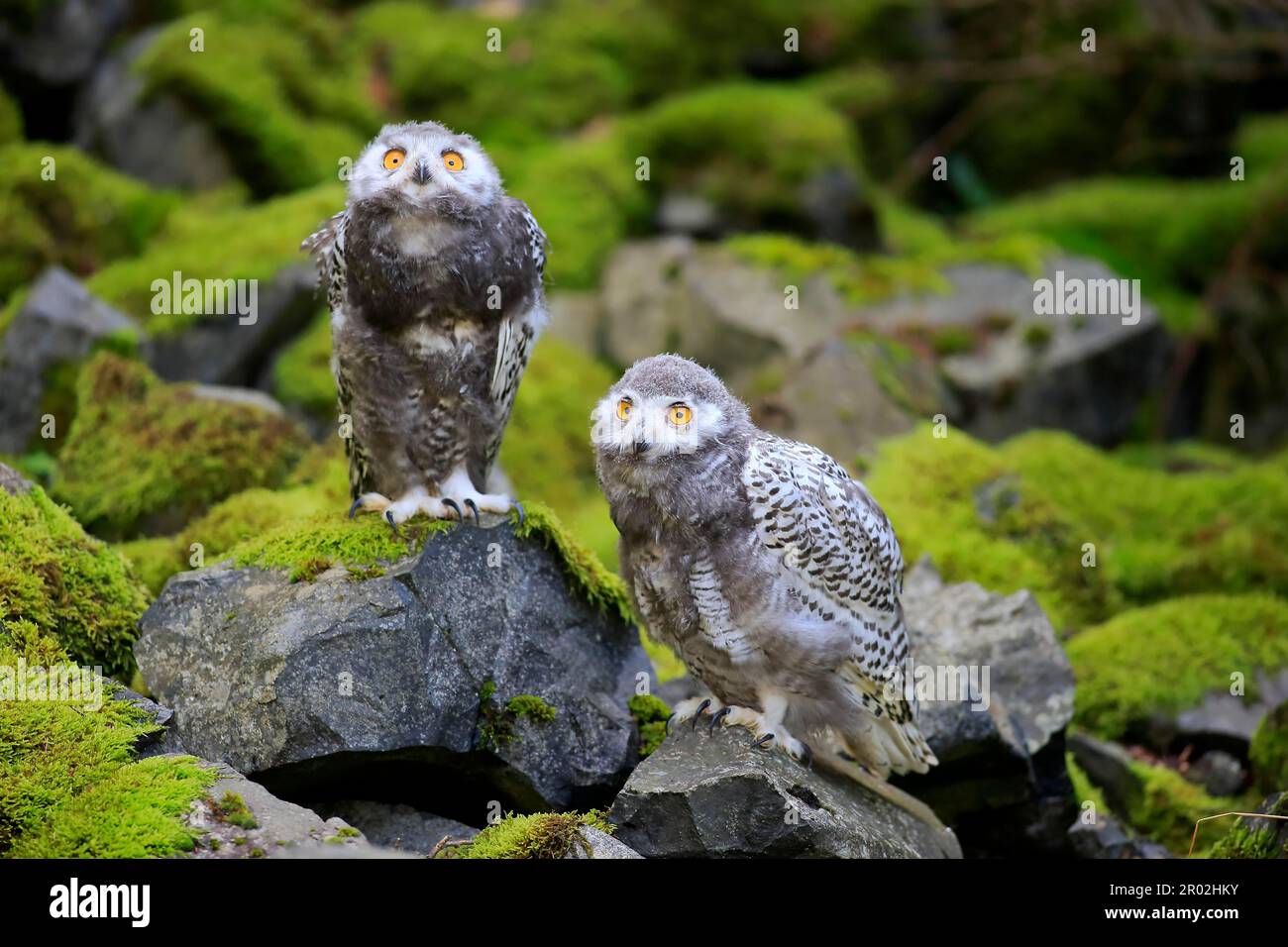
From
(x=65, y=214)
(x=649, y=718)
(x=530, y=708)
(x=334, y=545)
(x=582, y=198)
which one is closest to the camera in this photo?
(x=530, y=708)

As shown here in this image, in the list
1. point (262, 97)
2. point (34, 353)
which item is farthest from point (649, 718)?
Result: point (262, 97)

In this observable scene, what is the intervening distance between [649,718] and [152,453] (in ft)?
12.9

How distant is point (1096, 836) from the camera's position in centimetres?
725

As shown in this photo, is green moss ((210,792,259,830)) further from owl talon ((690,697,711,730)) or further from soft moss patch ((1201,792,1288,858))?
soft moss patch ((1201,792,1288,858))

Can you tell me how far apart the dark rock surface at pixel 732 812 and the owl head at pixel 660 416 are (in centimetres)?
129

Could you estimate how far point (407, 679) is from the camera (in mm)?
5805

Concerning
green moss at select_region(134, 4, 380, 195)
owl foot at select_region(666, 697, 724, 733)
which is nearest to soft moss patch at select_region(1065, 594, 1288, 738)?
owl foot at select_region(666, 697, 724, 733)

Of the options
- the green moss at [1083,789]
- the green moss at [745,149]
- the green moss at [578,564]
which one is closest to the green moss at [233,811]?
the green moss at [578,564]

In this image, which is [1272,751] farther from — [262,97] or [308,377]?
[262,97]

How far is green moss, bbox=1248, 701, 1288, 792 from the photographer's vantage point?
7484 millimetres

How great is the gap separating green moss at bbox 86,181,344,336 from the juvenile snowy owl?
549cm

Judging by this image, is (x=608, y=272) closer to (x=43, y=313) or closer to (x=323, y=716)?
(x=43, y=313)

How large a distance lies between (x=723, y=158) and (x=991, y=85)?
16.1ft
